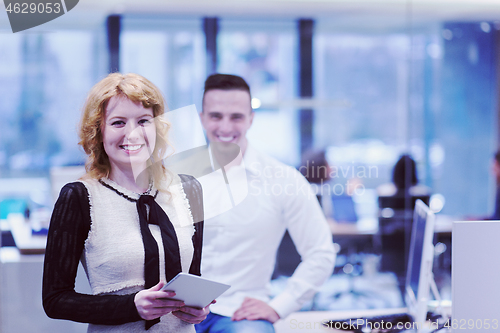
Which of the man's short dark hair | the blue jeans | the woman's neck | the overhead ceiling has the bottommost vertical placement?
the blue jeans

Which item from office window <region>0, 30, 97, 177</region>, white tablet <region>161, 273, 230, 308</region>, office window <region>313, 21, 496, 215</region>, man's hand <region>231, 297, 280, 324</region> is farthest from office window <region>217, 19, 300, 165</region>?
white tablet <region>161, 273, 230, 308</region>

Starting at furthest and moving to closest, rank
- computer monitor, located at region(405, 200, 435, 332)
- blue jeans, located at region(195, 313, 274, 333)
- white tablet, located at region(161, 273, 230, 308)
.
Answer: blue jeans, located at region(195, 313, 274, 333), computer monitor, located at region(405, 200, 435, 332), white tablet, located at region(161, 273, 230, 308)

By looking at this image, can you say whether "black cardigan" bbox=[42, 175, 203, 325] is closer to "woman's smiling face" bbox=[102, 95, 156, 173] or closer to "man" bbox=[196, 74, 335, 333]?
"woman's smiling face" bbox=[102, 95, 156, 173]

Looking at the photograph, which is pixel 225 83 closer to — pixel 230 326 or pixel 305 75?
pixel 230 326

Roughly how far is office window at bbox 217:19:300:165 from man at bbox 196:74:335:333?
149cm

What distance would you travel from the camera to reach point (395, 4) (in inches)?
171

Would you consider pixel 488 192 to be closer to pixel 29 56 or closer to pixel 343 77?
pixel 343 77

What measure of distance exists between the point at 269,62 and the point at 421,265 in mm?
2812

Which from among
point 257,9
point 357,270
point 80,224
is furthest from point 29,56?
point 357,270

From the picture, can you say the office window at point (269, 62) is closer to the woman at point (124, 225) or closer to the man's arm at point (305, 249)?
the man's arm at point (305, 249)

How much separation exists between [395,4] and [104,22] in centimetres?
284

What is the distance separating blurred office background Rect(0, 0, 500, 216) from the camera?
3559mm

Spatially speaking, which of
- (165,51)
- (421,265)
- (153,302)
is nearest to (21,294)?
(153,302)

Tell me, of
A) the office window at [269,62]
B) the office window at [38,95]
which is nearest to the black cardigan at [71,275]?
the office window at [269,62]
